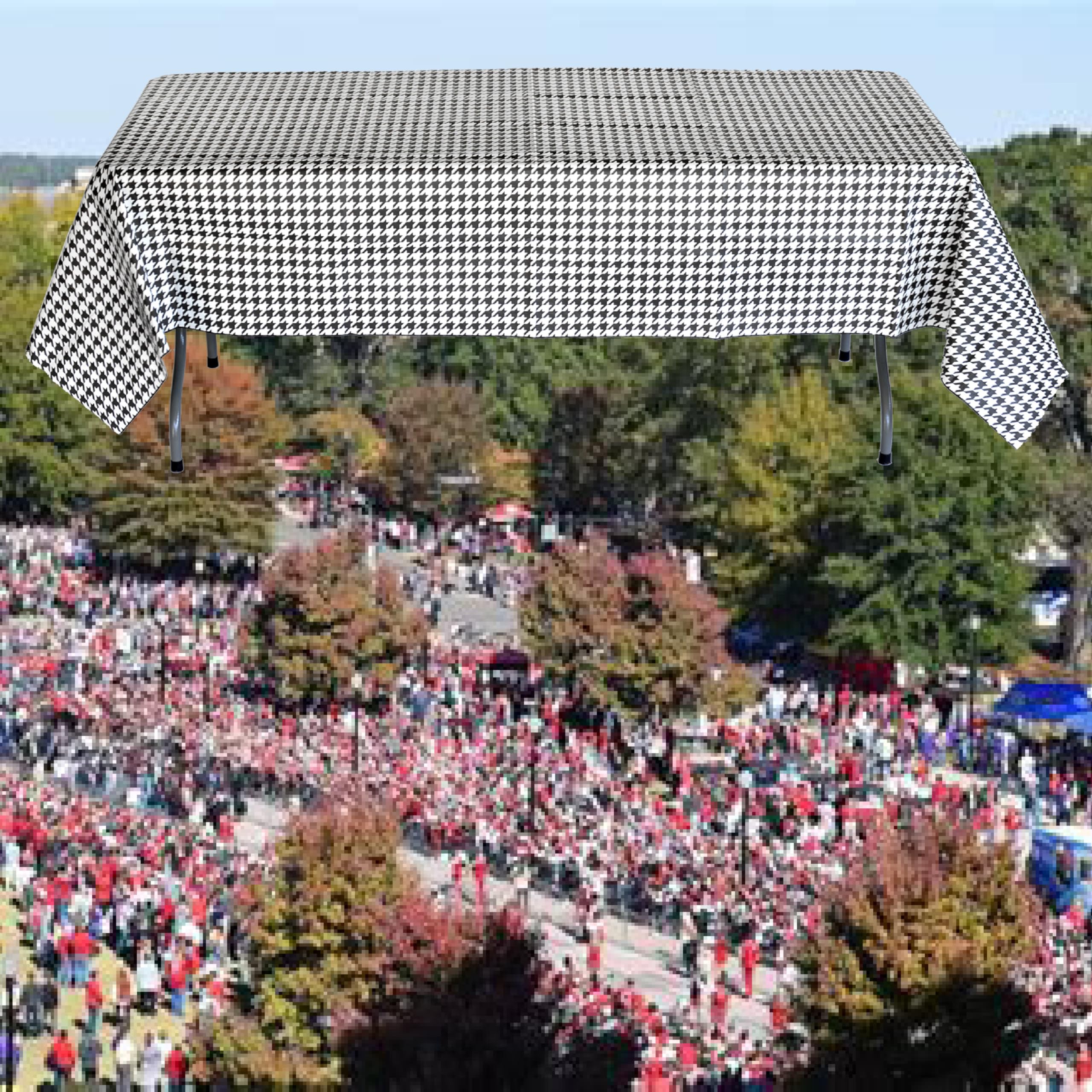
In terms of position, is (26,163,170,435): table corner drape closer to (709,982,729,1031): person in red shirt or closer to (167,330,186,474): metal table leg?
(167,330,186,474): metal table leg

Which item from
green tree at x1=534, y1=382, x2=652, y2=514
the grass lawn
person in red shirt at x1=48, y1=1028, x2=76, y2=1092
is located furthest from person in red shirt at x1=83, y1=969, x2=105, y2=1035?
green tree at x1=534, y1=382, x2=652, y2=514

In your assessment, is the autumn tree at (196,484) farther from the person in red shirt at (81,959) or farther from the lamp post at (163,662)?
the person in red shirt at (81,959)

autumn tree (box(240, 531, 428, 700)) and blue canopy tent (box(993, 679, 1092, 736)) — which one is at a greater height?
blue canopy tent (box(993, 679, 1092, 736))

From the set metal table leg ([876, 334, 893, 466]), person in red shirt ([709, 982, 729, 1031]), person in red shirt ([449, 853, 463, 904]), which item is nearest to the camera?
metal table leg ([876, 334, 893, 466])

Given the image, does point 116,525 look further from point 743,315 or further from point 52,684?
point 743,315

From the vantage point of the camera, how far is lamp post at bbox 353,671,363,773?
133 ft

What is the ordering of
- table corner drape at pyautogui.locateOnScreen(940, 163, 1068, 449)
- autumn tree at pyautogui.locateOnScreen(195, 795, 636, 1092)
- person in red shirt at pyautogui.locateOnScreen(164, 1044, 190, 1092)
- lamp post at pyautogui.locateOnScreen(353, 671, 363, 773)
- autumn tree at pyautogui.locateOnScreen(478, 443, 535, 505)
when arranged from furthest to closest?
autumn tree at pyautogui.locateOnScreen(478, 443, 535, 505)
lamp post at pyautogui.locateOnScreen(353, 671, 363, 773)
person in red shirt at pyautogui.locateOnScreen(164, 1044, 190, 1092)
autumn tree at pyautogui.locateOnScreen(195, 795, 636, 1092)
table corner drape at pyautogui.locateOnScreen(940, 163, 1068, 449)

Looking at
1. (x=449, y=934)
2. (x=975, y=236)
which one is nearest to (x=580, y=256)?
(x=975, y=236)

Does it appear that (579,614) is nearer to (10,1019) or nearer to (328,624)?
(328,624)

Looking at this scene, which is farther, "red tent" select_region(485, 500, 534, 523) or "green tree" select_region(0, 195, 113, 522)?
"green tree" select_region(0, 195, 113, 522)

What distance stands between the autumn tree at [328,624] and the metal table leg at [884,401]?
43670 mm

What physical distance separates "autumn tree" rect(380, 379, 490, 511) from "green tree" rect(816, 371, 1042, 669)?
21208 mm

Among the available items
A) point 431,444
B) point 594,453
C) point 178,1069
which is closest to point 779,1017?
point 178,1069

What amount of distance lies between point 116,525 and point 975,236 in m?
65.3
